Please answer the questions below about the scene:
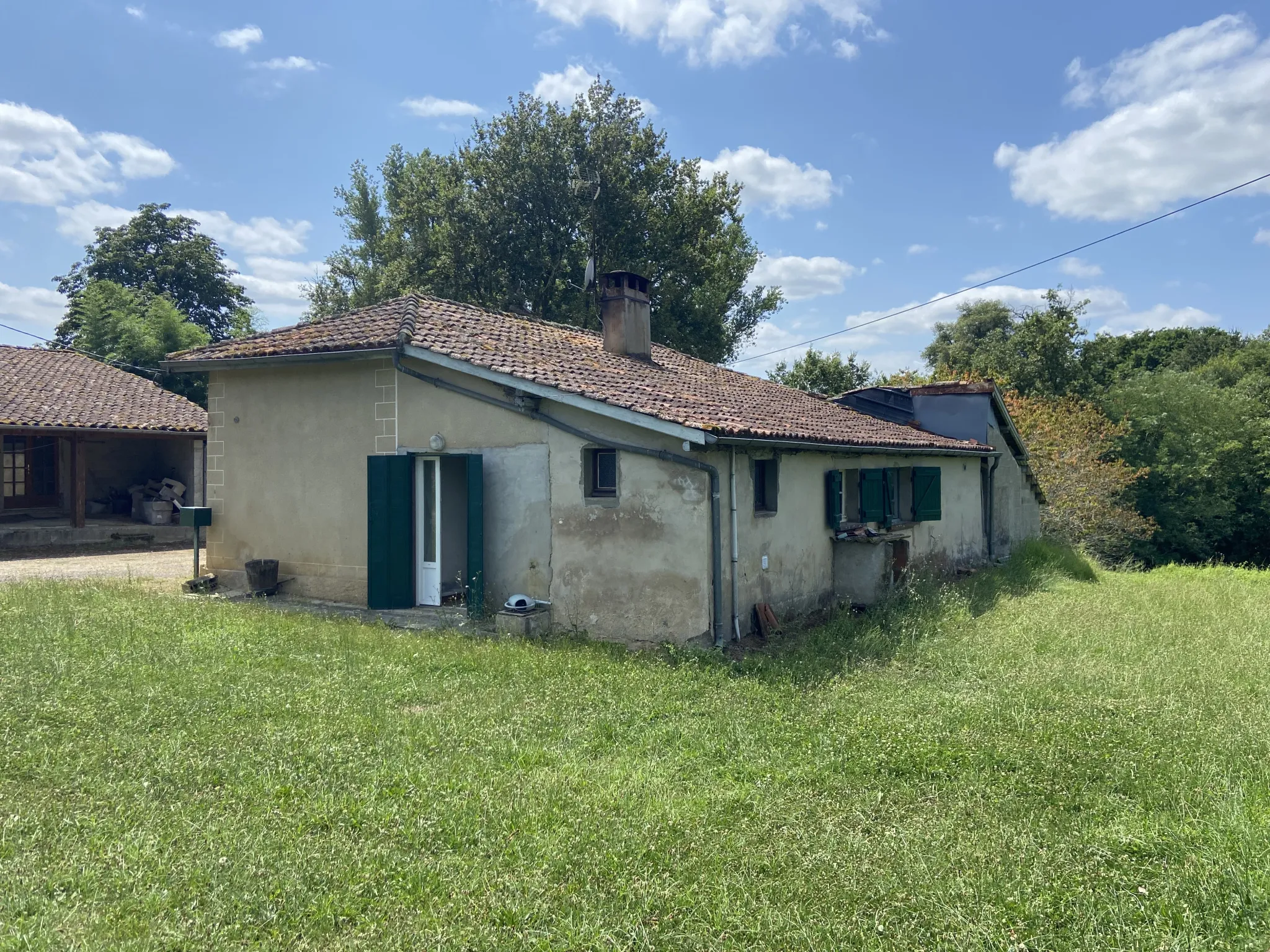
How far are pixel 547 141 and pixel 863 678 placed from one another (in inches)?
880

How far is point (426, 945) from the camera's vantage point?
135 inches

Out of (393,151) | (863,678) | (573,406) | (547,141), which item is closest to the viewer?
(863,678)

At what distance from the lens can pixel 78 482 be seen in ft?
60.2

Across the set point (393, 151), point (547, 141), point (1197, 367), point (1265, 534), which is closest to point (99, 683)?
point (547, 141)

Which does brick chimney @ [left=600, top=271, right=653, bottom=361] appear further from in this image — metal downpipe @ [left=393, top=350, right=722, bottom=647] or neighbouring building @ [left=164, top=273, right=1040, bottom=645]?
metal downpipe @ [left=393, top=350, right=722, bottom=647]

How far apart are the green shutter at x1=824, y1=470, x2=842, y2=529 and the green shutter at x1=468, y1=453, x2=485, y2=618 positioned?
466 cm

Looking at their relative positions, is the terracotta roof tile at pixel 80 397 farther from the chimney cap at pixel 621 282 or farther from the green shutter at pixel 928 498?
the green shutter at pixel 928 498

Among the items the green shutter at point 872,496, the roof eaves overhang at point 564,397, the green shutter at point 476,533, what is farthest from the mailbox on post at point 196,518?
the green shutter at point 872,496

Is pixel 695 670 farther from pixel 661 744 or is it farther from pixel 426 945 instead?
pixel 426 945

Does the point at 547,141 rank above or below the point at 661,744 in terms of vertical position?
above

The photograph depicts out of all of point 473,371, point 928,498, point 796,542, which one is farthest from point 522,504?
point 928,498

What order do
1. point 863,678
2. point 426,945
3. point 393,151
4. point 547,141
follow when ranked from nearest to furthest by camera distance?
point 426,945
point 863,678
point 547,141
point 393,151

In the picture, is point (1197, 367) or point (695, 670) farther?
point (1197, 367)

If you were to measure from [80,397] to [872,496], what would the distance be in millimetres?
18555
